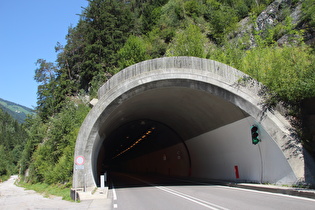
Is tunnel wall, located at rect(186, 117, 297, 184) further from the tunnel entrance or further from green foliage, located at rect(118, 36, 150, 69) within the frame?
green foliage, located at rect(118, 36, 150, 69)

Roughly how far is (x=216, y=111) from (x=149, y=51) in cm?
2952

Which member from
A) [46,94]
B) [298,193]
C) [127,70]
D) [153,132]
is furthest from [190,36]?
[46,94]

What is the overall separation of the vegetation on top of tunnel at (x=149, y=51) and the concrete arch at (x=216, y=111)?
4.05 feet

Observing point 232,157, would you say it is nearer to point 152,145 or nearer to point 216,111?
point 216,111

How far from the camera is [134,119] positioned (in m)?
25.7

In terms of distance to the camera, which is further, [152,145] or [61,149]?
[152,145]

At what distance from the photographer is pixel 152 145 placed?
1383 inches

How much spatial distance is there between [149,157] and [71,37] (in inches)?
997

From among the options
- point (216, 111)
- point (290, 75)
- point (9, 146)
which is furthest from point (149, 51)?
point (9, 146)

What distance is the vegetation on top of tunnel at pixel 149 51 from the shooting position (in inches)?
634

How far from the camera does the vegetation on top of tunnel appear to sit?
16.1m

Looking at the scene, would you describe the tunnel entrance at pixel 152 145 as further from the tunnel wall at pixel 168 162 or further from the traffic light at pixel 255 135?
the traffic light at pixel 255 135

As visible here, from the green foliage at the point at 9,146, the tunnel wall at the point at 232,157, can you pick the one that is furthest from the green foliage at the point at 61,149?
the green foliage at the point at 9,146

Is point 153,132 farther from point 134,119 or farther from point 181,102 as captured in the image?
point 181,102
